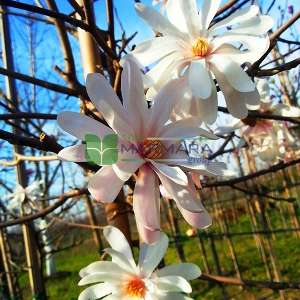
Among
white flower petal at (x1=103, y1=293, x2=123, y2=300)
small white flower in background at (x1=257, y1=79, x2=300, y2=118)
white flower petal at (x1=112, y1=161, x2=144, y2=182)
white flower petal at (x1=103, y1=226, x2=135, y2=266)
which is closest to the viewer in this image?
white flower petal at (x1=112, y1=161, x2=144, y2=182)

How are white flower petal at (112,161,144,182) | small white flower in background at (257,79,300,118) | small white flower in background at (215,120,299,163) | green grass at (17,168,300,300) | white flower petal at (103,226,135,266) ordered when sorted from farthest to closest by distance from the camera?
1. green grass at (17,168,300,300)
2. small white flower in background at (215,120,299,163)
3. small white flower in background at (257,79,300,118)
4. white flower petal at (103,226,135,266)
5. white flower petal at (112,161,144,182)

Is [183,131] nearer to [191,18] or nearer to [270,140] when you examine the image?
[191,18]

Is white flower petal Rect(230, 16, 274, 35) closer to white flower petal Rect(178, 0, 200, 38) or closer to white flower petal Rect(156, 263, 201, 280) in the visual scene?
white flower petal Rect(178, 0, 200, 38)

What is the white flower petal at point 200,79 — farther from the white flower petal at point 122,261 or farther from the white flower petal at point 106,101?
the white flower petal at point 122,261

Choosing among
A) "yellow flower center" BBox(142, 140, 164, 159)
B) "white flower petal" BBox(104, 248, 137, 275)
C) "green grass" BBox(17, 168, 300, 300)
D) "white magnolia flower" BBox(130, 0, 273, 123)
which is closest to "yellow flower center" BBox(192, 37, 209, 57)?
"white magnolia flower" BBox(130, 0, 273, 123)

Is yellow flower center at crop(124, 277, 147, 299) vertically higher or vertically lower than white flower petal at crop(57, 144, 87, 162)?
lower

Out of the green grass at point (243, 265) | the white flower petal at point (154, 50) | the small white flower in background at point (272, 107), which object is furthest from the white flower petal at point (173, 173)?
the green grass at point (243, 265)

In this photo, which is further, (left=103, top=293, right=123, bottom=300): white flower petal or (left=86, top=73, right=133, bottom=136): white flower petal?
(left=103, top=293, right=123, bottom=300): white flower petal
